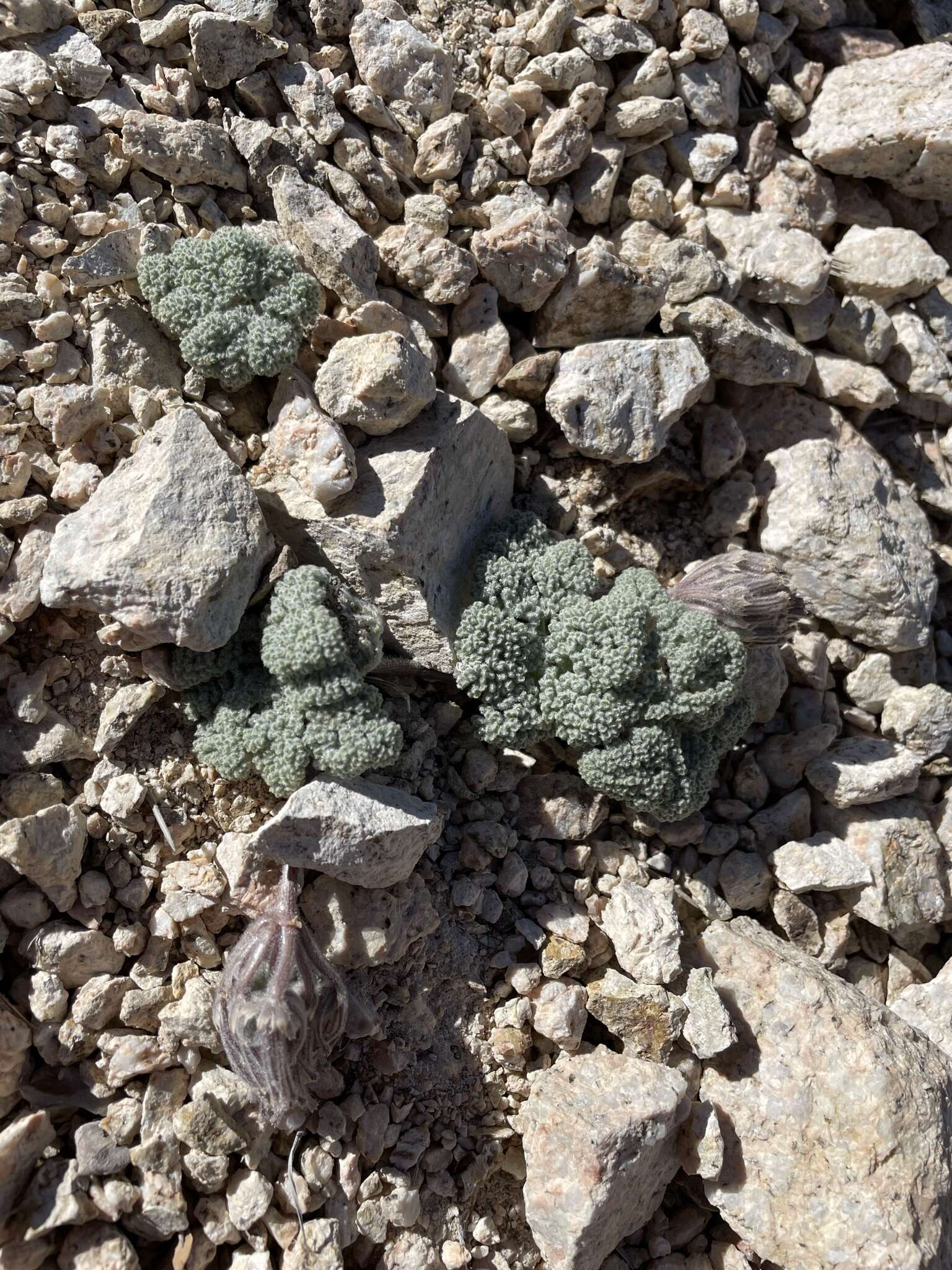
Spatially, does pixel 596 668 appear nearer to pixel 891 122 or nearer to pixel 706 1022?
pixel 706 1022

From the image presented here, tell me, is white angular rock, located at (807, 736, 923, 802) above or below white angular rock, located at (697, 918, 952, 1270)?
above

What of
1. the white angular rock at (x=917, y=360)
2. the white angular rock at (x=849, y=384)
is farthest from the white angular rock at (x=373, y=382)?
the white angular rock at (x=917, y=360)

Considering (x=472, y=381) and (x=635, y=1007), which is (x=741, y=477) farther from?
(x=635, y=1007)

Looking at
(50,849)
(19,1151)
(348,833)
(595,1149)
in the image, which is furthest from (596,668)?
(19,1151)

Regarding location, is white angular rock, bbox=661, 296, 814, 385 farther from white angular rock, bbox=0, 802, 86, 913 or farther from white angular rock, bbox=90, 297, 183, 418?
white angular rock, bbox=0, 802, 86, 913

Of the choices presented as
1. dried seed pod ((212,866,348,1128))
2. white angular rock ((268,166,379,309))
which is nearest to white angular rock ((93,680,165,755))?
dried seed pod ((212,866,348,1128))

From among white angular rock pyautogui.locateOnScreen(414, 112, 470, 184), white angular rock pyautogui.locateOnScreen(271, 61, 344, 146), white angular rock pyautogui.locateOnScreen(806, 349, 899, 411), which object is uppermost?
white angular rock pyautogui.locateOnScreen(271, 61, 344, 146)

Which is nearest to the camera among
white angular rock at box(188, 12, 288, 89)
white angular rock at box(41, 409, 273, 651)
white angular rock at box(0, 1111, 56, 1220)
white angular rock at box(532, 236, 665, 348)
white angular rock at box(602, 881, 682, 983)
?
white angular rock at box(0, 1111, 56, 1220)
